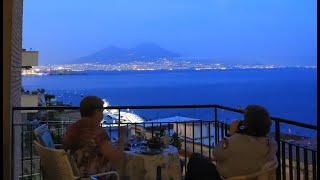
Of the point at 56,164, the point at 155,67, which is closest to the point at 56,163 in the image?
the point at 56,164

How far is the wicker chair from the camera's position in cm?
289

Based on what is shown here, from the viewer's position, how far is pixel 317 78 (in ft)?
3.67

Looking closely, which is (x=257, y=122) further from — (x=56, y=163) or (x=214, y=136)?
(x=214, y=136)

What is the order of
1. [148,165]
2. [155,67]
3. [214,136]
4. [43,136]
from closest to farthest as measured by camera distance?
[43,136] → [148,165] → [214,136] → [155,67]

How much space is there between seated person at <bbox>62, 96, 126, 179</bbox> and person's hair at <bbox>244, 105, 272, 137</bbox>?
3.36ft

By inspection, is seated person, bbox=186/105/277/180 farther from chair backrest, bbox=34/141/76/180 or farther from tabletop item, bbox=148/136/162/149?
tabletop item, bbox=148/136/162/149

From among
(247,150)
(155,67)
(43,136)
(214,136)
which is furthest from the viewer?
(155,67)

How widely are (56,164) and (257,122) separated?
1.34 meters

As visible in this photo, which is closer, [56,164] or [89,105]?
[56,164]

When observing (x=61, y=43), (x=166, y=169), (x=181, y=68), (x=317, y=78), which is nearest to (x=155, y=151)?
(x=166, y=169)

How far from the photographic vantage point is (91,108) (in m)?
3.20

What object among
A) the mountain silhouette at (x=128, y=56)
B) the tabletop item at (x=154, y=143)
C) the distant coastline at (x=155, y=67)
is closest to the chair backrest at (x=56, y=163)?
the tabletop item at (x=154, y=143)

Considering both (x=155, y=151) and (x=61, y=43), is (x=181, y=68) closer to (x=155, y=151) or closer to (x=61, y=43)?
(x=155, y=151)

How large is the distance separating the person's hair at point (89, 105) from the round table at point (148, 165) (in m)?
0.75
